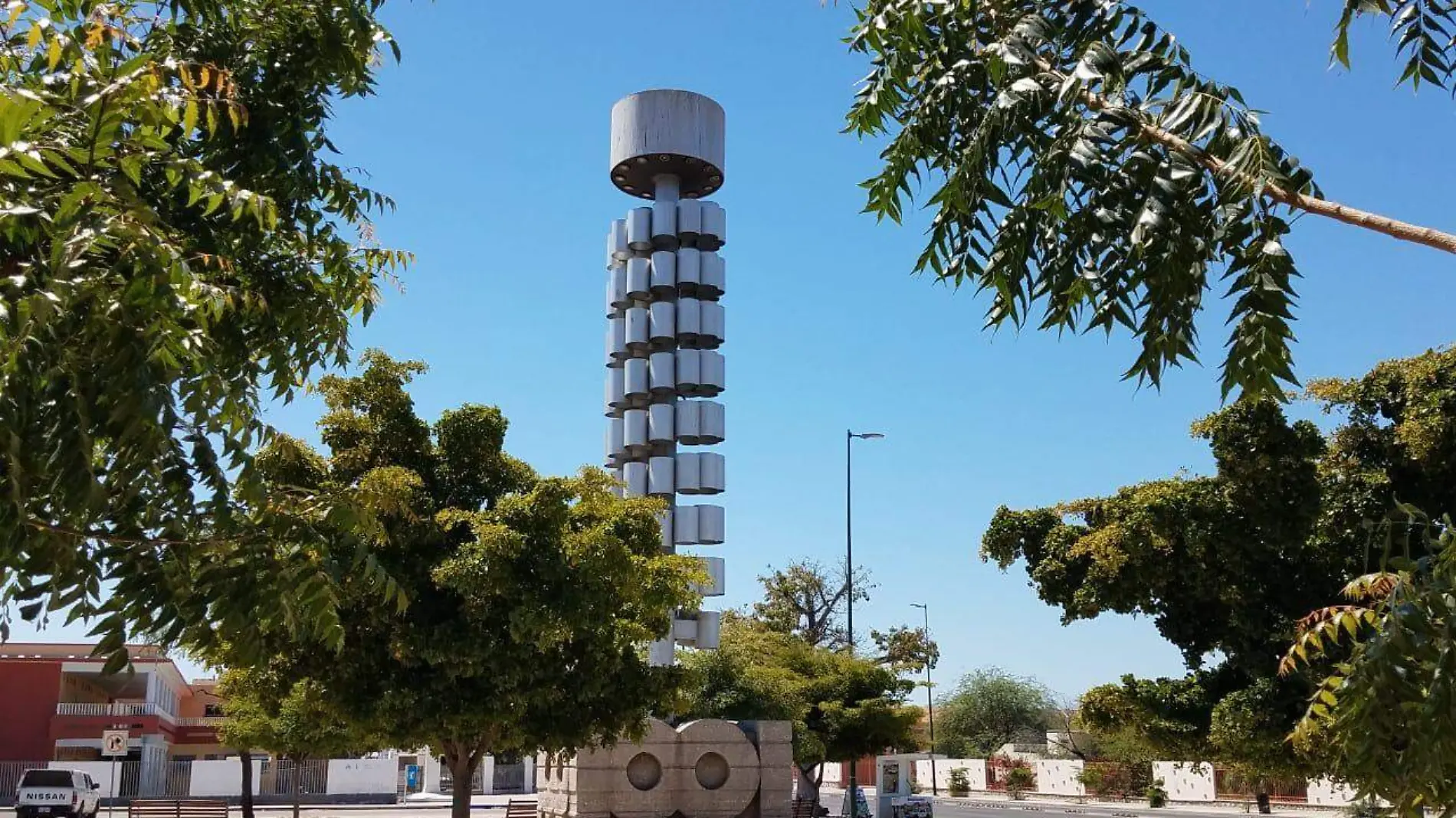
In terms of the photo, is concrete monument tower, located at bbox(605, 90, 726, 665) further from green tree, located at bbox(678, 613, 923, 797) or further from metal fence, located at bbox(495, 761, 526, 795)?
metal fence, located at bbox(495, 761, 526, 795)

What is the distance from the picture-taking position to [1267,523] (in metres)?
18.4

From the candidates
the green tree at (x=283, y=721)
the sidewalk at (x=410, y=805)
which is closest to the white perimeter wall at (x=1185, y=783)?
the sidewalk at (x=410, y=805)

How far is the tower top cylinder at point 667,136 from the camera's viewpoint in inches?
1790

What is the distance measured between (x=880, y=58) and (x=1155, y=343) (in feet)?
6.08

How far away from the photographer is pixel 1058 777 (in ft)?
222

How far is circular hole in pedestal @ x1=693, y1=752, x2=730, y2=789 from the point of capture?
30484 millimetres

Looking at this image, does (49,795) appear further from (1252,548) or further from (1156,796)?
(1156,796)

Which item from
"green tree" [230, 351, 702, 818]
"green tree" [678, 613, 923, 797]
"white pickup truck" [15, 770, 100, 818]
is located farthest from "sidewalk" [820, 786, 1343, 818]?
"green tree" [230, 351, 702, 818]

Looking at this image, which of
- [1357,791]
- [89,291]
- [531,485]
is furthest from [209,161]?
[531,485]

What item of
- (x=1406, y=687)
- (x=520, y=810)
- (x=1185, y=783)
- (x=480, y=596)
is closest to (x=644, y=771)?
(x=520, y=810)

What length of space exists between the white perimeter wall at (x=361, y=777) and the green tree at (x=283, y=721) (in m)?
20.8

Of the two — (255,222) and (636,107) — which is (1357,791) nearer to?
(255,222)

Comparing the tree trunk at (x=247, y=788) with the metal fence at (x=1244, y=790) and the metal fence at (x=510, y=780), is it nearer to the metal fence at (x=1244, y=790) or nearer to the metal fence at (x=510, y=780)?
the metal fence at (x=510, y=780)

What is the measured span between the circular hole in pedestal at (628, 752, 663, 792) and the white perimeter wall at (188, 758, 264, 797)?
3118 centimetres
